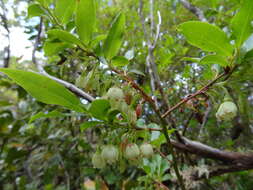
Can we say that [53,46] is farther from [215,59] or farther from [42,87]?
[215,59]

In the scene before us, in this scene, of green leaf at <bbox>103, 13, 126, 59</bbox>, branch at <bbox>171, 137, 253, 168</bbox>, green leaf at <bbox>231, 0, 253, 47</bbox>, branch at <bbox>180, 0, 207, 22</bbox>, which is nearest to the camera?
green leaf at <bbox>231, 0, 253, 47</bbox>

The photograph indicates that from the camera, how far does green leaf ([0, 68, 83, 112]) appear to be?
1.95ft

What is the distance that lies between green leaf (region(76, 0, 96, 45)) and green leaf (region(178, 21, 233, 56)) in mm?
265

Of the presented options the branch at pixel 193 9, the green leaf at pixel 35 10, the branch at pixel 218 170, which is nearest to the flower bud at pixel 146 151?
the green leaf at pixel 35 10

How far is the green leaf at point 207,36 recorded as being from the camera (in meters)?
0.61

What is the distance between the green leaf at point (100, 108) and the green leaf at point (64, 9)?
36 cm

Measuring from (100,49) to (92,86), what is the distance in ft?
0.45

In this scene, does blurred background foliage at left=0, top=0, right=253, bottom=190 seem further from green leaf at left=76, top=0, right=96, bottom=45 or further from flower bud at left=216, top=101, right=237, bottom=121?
green leaf at left=76, top=0, right=96, bottom=45

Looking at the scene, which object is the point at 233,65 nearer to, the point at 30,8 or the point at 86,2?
the point at 86,2

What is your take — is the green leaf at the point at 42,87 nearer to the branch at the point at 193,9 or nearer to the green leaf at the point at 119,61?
the green leaf at the point at 119,61

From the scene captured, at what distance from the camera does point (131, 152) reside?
0.81 m

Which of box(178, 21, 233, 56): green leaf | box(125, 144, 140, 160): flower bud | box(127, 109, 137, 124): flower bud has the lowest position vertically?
box(125, 144, 140, 160): flower bud

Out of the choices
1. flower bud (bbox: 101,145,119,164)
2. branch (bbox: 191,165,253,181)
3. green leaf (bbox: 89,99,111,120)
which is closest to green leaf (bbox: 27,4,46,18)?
green leaf (bbox: 89,99,111,120)

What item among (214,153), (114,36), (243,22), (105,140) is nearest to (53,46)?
(114,36)
